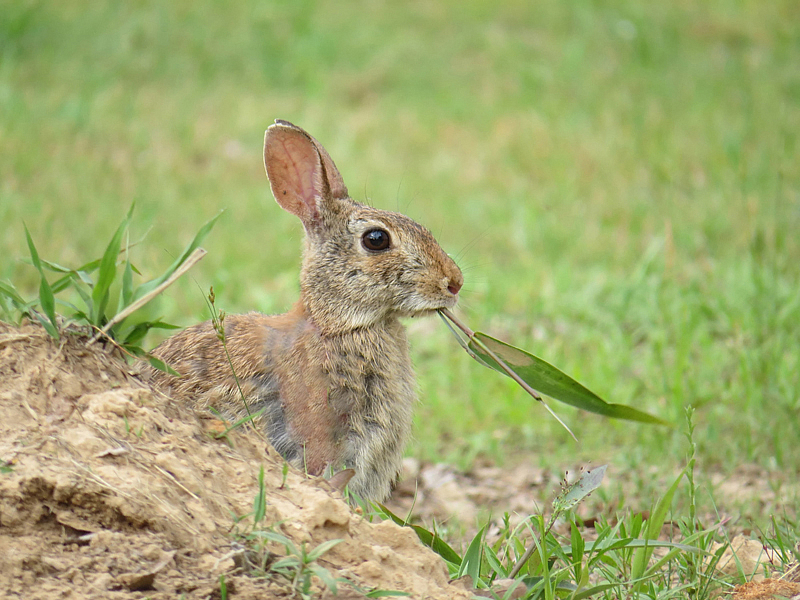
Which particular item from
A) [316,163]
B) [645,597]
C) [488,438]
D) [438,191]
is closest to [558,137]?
[438,191]

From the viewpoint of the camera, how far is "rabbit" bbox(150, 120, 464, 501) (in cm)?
313

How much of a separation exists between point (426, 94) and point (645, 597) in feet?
26.3

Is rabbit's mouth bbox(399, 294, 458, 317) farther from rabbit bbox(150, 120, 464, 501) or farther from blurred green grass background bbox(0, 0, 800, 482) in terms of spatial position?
blurred green grass background bbox(0, 0, 800, 482)

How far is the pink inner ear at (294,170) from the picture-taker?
354cm

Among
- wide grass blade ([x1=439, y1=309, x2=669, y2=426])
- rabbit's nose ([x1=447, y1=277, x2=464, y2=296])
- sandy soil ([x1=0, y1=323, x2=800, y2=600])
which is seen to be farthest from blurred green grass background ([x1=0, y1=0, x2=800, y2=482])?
wide grass blade ([x1=439, y1=309, x2=669, y2=426])

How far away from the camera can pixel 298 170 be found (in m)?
3.59

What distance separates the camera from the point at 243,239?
6641 millimetres

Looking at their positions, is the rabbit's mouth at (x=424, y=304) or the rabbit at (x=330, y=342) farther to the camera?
the rabbit's mouth at (x=424, y=304)

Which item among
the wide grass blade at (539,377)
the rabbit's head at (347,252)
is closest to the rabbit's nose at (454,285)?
the rabbit's head at (347,252)

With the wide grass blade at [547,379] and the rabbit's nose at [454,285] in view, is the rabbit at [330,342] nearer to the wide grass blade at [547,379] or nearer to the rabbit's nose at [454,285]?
the rabbit's nose at [454,285]

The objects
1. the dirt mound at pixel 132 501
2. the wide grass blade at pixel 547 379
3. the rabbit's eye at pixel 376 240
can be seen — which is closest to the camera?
the dirt mound at pixel 132 501

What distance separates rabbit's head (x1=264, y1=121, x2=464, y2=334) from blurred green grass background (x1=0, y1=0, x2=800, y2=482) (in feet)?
2.20

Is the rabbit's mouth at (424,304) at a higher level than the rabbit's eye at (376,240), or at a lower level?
lower

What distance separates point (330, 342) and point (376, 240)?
43 centimetres
